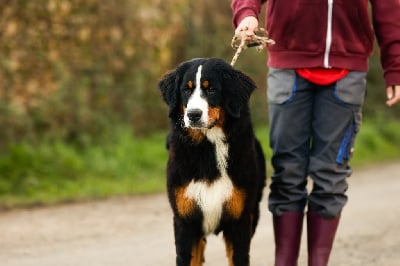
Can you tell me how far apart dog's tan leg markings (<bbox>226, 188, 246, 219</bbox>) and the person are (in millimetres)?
493

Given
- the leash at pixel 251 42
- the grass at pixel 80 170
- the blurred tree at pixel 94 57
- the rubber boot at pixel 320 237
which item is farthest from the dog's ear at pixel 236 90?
the blurred tree at pixel 94 57

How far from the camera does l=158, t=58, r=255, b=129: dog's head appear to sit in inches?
169

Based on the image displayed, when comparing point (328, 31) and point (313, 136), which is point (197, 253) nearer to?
point (313, 136)

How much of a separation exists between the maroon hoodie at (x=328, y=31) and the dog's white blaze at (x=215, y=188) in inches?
28.1

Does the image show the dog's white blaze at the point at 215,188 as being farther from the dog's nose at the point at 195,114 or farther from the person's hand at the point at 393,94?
the person's hand at the point at 393,94

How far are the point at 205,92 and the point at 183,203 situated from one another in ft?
2.10

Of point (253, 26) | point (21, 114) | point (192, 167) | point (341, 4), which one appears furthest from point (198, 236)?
point (21, 114)

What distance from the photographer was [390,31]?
4.88 m

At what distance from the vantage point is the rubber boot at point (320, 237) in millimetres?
4895

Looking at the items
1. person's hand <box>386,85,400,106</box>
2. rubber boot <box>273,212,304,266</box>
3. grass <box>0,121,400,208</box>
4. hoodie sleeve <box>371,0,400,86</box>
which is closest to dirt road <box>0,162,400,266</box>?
grass <box>0,121,400,208</box>

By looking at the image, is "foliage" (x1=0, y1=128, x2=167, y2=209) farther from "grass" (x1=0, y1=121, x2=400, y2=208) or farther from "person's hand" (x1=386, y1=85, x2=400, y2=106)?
"person's hand" (x1=386, y1=85, x2=400, y2=106)

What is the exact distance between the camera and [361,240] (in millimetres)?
6715

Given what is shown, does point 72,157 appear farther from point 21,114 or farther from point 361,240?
point 361,240

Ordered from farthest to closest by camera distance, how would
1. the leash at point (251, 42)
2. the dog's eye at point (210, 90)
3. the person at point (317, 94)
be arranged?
the person at point (317, 94) → the leash at point (251, 42) → the dog's eye at point (210, 90)
